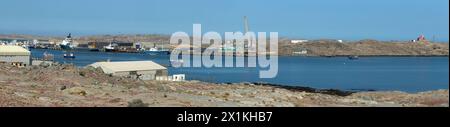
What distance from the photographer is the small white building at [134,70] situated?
22.0 metres

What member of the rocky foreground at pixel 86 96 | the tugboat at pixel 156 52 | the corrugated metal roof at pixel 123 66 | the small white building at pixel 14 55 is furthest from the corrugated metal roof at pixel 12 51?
the tugboat at pixel 156 52

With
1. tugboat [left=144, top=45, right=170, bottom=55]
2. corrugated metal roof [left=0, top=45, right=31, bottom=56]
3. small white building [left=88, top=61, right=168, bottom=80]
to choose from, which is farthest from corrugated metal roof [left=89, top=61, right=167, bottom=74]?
tugboat [left=144, top=45, right=170, bottom=55]

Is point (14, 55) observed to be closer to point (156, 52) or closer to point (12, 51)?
point (12, 51)

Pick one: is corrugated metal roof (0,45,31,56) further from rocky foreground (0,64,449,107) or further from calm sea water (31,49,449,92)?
rocky foreground (0,64,449,107)

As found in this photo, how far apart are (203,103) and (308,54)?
80907mm

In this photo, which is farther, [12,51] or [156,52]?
[156,52]

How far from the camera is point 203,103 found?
10820 millimetres

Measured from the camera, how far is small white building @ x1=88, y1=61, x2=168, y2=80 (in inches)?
864

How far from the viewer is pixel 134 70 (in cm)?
2245

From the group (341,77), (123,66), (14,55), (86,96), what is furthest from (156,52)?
(86,96)

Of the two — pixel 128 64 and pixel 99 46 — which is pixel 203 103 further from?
pixel 99 46
